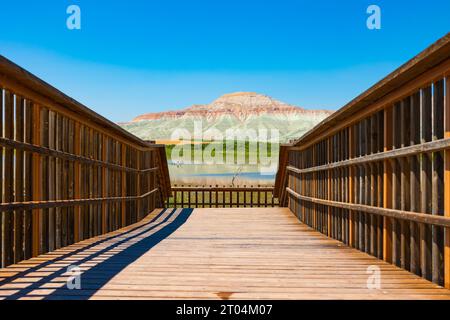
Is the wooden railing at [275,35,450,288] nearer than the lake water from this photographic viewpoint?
Yes

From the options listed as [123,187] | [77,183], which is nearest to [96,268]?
[77,183]

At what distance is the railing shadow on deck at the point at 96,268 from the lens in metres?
3.62

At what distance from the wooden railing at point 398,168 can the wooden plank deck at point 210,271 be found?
0.82ft

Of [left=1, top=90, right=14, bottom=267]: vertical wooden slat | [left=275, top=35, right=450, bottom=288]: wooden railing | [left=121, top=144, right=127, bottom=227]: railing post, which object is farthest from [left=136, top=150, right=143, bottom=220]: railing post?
[left=1, top=90, right=14, bottom=267]: vertical wooden slat

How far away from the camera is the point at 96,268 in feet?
15.4

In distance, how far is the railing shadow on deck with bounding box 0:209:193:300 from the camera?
11.9 ft

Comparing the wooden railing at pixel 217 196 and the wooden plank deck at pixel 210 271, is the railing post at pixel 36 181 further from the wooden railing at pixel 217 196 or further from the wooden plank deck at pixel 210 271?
the wooden railing at pixel 217 196

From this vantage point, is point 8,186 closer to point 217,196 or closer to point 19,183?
point 19,183

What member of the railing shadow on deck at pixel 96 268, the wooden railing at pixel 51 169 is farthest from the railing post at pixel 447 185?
the wooden railing at pixel 51 169

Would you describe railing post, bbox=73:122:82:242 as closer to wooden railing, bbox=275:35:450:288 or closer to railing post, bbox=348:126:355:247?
wooden railing, bbox=275:35:450:288

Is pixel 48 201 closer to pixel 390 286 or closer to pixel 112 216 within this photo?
pixel 112 216

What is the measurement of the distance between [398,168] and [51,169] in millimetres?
4074

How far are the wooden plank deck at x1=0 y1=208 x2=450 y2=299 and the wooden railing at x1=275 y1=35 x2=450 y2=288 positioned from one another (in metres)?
0.25
